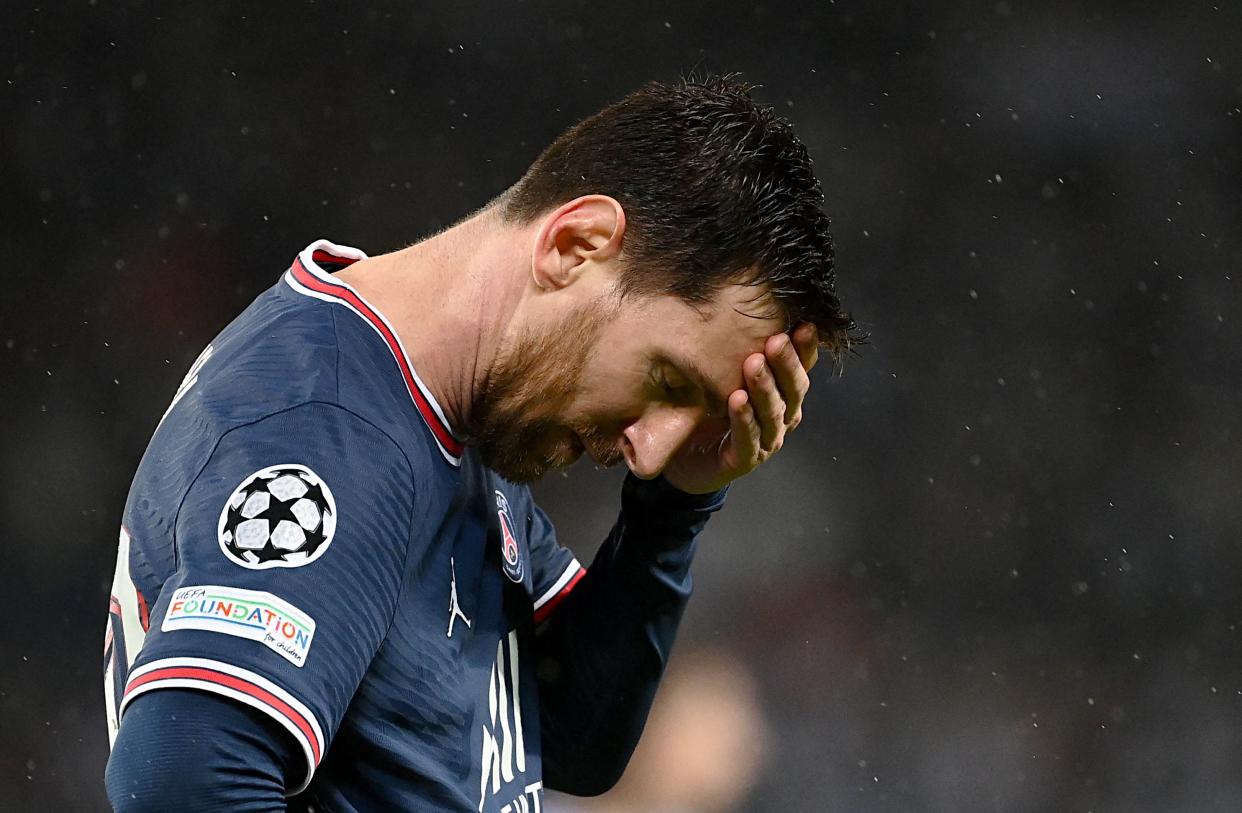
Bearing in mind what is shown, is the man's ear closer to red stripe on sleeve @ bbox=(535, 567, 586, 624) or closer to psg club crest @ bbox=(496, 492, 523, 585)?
psg club crest @ bbox=(496, 492, 523, 585)

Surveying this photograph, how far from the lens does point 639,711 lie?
1.52 metres

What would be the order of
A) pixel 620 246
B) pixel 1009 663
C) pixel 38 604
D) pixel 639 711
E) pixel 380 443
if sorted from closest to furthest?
pixel 380 443 < pixel 620 246 < pixel 639 711 < pixel 38 604 < pixel 1009 663

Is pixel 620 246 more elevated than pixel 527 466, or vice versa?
pixel 620 246

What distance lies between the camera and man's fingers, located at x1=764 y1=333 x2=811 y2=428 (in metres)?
1.21

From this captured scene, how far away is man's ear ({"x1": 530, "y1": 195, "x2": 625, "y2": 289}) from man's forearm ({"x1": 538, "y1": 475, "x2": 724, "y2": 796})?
0.37m

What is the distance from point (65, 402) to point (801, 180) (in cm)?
290

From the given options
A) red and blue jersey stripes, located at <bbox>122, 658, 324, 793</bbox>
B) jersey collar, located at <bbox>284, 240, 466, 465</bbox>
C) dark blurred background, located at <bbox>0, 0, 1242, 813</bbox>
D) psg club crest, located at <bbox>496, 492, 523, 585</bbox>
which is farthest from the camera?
dark blurred background, located at <bbox>0, 0, 1242, 813</bbox>

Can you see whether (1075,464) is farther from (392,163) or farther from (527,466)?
(527,466)

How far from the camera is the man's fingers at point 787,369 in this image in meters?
1.21

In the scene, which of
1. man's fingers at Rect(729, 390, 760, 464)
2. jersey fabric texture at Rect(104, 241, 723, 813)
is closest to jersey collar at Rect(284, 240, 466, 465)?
jersey fabric texture at Rect(104, 241, 723, 813)

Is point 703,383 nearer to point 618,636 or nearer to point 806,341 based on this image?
point 806,341

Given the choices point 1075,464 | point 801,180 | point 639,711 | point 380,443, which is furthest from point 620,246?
point 1075,464

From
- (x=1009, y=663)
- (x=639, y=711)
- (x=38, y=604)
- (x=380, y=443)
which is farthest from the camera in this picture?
(x=1009, y=663)

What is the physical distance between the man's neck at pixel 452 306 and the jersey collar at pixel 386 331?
0.6 inches
